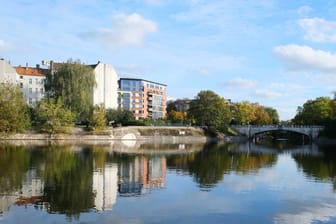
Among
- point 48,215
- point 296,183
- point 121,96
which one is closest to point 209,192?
point 296,183

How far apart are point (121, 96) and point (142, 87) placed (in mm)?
14444

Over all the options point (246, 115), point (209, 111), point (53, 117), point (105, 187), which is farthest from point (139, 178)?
point (246, 115)

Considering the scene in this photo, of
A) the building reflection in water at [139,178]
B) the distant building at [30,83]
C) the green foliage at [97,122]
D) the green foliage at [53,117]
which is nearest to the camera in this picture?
the building reflection in water at [139,178]

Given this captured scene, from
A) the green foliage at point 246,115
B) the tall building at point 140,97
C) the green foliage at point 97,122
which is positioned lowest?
the green foliage at point 97,122

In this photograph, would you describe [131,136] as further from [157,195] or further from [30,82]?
[157,195]

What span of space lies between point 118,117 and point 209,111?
95.8 feet

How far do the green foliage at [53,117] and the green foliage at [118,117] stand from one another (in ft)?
71.9

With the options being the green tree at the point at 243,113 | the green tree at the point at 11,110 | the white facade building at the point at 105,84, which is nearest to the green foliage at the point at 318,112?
the green tree at the point at 243,113

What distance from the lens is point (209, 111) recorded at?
120562 millimetres

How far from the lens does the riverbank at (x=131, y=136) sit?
8612 centimetres

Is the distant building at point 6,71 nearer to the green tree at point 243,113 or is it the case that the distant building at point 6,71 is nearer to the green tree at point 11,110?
the green tree at point 11,110

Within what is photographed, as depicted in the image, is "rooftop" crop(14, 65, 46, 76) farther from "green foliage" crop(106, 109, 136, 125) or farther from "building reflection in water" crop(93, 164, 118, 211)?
"building reflection in water" crop(93, 164, 118, 211)

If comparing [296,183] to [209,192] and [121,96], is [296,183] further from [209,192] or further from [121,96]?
[121,96]

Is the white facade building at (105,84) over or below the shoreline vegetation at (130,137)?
over
